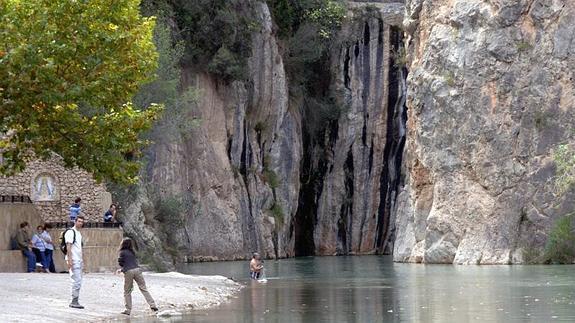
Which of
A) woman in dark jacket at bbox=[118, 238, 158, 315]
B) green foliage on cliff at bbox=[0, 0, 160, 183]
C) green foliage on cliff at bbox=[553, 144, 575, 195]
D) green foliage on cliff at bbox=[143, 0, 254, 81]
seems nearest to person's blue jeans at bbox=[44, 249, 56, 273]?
green foliage on cliff at bbox=[0, 0, 160, 183]

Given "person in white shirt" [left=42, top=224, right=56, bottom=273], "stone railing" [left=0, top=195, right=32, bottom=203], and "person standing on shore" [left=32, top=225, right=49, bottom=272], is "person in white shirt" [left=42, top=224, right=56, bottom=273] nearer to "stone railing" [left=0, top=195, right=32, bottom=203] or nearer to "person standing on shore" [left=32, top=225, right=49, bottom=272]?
"person standing on shore" [left=32, top=225, right=49, bottom=272]

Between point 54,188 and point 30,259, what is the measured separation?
4139 millimetres

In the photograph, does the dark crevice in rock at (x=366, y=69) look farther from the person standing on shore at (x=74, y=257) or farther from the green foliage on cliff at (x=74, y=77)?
the person standing on shore at (x=74, y=257)

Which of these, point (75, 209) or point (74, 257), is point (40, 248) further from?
point (74, 257)

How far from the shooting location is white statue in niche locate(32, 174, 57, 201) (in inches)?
1633

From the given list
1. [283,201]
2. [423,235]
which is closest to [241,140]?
[283,201]

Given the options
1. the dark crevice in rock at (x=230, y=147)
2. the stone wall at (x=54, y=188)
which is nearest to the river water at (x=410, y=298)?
the stone wall at (x=54, y=188)

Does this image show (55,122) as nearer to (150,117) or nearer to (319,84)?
(150,117)

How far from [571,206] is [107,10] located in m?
29.7

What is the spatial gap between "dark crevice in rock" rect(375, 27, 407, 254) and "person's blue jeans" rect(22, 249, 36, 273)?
53.3 m

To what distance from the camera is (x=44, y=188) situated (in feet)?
137

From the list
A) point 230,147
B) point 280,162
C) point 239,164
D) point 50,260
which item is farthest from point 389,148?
point 50,260

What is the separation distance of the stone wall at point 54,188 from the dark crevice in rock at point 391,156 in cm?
4881

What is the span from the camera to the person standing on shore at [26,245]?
38.4m
